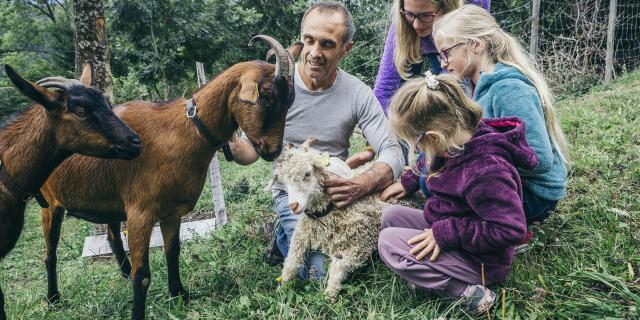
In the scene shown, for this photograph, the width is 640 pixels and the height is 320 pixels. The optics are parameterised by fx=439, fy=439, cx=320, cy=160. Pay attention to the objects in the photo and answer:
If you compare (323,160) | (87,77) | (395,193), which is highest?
(87,77)

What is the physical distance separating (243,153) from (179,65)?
15008 mm

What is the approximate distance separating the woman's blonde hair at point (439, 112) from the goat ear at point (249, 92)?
858 millimetres

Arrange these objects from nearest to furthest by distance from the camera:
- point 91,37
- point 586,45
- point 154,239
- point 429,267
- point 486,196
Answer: point 486,196
point 429,267
point 154,239
point 91,37
point 586,45

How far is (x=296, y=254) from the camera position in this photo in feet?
10.3

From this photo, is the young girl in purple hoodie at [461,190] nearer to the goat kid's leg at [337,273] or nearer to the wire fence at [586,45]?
the goat kid's leg at [337,273]

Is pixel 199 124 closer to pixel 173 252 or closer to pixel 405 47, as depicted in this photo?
pixel 173 252

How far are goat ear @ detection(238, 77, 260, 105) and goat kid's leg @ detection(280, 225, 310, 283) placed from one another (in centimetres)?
98

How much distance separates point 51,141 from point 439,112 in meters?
2.38

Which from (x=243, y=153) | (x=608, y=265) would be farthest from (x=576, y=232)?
(x=243, y=153)

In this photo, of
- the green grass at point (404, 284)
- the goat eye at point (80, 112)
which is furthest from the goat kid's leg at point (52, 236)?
the goat eye at point (80, 112)

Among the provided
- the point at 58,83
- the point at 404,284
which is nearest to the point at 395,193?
the point at 404,284

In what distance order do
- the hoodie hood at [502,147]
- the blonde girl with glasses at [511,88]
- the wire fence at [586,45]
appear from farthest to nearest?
the wire fence at [586,45] < the blonde girl with glasses at [511,88] < the hoodie hood at [502,147]

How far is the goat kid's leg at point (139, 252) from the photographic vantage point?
2971mm

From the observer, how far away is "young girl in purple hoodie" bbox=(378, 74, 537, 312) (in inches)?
86.0
